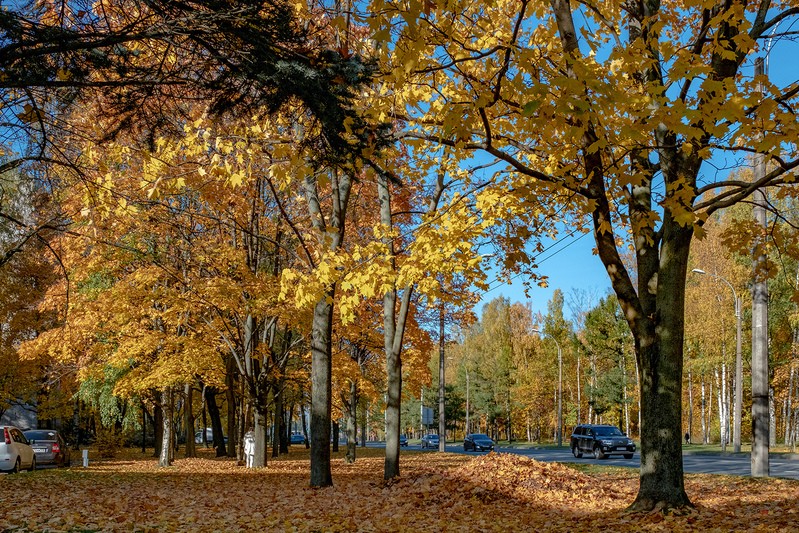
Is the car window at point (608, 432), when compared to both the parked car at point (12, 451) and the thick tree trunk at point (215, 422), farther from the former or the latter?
the parked car at point (12, 451)

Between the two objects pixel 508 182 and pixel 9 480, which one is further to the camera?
pixel 9 480

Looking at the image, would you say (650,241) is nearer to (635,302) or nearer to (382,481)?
(635,302)

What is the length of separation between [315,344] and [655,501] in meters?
7.37

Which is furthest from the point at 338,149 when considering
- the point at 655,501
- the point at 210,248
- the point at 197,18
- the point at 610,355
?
the point at 610,355

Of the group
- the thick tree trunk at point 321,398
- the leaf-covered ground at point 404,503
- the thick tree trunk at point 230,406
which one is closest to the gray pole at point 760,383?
the leaf-covered ground at point 404,503

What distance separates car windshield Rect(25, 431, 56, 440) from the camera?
918 inches

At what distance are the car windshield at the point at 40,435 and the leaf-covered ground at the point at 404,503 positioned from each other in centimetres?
762

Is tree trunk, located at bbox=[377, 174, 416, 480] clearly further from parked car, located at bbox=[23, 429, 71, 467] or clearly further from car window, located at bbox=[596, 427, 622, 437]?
car window, located at bbox=[596, 427, 622, 437]

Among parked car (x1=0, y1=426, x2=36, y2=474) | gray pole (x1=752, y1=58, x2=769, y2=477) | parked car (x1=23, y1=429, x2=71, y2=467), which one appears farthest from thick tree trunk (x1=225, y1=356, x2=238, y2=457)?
gray pole (x1=752, y1=58, x2=769, y2=477)

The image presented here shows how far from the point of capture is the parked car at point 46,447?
75.2ft

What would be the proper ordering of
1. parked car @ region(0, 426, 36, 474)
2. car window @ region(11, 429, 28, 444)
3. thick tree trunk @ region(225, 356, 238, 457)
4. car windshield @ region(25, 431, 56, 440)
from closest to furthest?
parked car @ region(0, 426, 36, 474) → car window @ region(11, 429, 28, 444) → car windshield @ region(25, 431, 56, 440) → thick tree trunk @ region(225, 356, 238, 457)

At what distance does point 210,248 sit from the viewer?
17.2 m

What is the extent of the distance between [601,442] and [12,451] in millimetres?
24426

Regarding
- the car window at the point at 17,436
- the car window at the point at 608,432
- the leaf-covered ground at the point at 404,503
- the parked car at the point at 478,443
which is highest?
the leaf-covered ground at the point at 404,503
